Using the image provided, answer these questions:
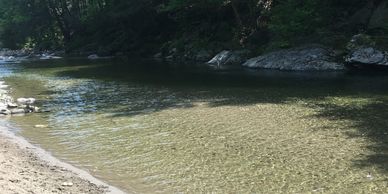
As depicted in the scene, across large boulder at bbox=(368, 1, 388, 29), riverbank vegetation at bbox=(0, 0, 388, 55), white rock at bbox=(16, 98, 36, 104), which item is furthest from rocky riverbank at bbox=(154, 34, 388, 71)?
white rock at bbox=(16, 98, 36, 104)

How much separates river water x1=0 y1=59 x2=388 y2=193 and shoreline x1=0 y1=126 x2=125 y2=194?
42 centimetres

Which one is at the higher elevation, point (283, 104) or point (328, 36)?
point (328, 36)

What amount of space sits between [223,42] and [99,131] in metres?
32.0

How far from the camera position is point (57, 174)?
36.0 ft

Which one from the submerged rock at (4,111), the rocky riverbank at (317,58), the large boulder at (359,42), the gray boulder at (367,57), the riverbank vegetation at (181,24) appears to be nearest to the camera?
the submerged rock at (4,111)

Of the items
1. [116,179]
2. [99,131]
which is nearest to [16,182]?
[116,179]

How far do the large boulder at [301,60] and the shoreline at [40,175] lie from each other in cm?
2447

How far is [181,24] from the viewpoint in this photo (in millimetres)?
55125

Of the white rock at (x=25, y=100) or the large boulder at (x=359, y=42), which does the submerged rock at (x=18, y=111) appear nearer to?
the white rock at (x=25, y=100)

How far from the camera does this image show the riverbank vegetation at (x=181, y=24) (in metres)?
37.1

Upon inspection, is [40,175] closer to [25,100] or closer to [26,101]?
[26,101]

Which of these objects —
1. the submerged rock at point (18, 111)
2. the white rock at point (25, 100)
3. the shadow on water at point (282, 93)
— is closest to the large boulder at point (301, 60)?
the shadow on water at point (282, 93)

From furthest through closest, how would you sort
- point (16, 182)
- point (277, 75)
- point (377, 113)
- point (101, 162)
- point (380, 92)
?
1. point (277, 75)
2. point (380, 92)
3. point (377, 113)
4. point (101, 162)
5. point (16, 182)

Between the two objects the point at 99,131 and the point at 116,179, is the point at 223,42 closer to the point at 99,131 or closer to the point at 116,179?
the point at 99,131
